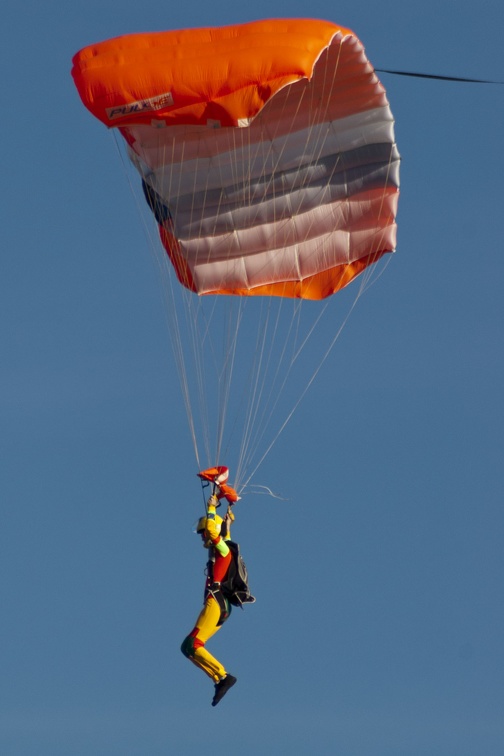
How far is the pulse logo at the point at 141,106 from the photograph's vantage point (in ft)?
78.5

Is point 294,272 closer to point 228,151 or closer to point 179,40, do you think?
point 228,151

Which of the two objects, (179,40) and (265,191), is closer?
(179,40)

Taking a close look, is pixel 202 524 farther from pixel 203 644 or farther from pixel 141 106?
pixel 141 106

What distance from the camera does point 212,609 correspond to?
2419 centimetres

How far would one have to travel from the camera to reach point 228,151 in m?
25.9

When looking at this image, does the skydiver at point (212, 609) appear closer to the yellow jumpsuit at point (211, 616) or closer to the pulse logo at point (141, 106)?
the yellow jumpsuit at point (211, 616)

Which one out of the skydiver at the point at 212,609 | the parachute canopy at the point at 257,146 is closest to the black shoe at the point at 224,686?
the skydiver at the point at 212,609

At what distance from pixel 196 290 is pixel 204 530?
4.10 metres

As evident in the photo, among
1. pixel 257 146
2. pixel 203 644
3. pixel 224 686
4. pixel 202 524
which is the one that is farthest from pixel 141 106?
pixel 224 686

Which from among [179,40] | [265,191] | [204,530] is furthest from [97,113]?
[204,530]

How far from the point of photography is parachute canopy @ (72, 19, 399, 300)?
942 inches

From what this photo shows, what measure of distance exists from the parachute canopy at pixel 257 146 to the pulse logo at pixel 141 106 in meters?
0.01

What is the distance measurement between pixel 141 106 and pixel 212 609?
6.00 meters

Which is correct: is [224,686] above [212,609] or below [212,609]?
below
